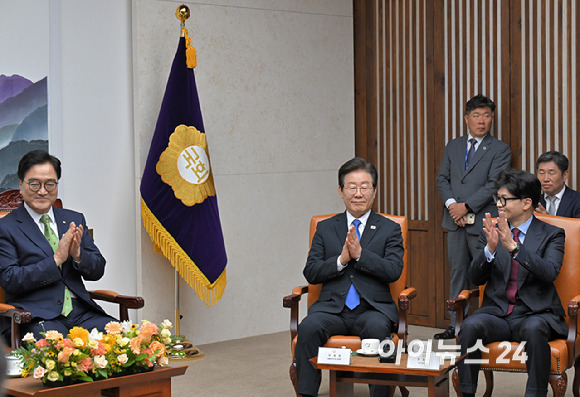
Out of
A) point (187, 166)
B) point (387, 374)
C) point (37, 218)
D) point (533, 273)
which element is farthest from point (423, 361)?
point (187, 166)

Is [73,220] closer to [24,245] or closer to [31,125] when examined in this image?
[24,245]

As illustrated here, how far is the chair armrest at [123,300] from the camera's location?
4.62 meters

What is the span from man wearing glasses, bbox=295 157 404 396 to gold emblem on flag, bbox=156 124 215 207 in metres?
1.51

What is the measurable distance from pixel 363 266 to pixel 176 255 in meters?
1.95

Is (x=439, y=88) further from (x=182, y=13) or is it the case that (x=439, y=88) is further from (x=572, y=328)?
(x=572, y=328)

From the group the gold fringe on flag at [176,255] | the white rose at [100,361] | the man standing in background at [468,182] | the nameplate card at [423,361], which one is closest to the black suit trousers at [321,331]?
the nameplate card at [423,361]

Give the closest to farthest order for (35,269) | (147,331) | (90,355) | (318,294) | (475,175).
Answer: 1. (90,355)
2. (147,331)
3. (35,269)
4. (318,294)
5. (475,175)

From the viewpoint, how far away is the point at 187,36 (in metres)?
6.12

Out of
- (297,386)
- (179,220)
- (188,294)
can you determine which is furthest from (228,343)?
(297,386)

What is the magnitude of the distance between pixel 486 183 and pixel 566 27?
1344 mm

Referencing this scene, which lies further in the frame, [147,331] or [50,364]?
[147,331]

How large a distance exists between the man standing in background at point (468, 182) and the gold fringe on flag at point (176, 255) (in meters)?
1.94

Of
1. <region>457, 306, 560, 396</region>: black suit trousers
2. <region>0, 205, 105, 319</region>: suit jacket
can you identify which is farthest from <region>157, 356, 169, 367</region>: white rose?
<region>457, 306, 560, 396</region>: black suit trousers

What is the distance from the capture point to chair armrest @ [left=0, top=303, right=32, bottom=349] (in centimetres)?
416
